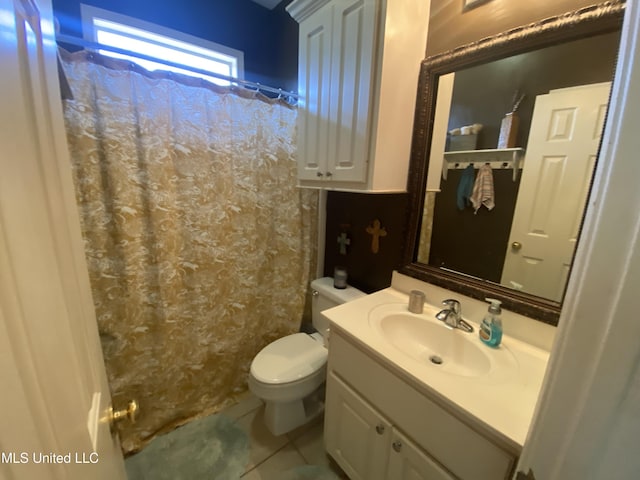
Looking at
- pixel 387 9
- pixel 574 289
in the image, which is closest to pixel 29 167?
pixel 574 289

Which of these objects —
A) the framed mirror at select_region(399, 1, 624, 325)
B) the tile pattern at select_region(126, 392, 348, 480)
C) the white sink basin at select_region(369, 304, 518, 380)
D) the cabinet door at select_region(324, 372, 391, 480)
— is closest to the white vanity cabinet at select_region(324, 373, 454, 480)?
the cabinet door at select_region(324, 372, 391, 480)

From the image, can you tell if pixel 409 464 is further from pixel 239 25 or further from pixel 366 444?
pixel 239 25

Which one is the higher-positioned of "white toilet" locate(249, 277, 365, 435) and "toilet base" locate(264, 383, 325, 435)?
"white toilet" locate(249, 277, 365, 435)

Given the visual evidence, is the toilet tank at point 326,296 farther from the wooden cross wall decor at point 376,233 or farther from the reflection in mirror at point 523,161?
the reflection in mirror at point 523,161

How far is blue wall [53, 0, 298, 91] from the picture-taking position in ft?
4.83

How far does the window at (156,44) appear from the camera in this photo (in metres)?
1.39

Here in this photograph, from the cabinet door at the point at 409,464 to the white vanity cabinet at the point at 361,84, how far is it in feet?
3.04

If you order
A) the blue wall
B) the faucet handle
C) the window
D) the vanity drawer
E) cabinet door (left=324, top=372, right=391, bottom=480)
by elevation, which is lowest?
cabinet door (left=324, top=372, right=391, bottom=480)

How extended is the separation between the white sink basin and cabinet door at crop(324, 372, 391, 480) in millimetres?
281

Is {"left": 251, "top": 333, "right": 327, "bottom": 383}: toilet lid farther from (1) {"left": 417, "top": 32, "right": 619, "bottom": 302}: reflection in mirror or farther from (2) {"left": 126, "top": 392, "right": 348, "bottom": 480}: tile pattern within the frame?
(1) {"left": 417, "top": 32, "right": 619, "bottom": 302}: reflection in mirror

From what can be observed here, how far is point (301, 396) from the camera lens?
4.67ft
